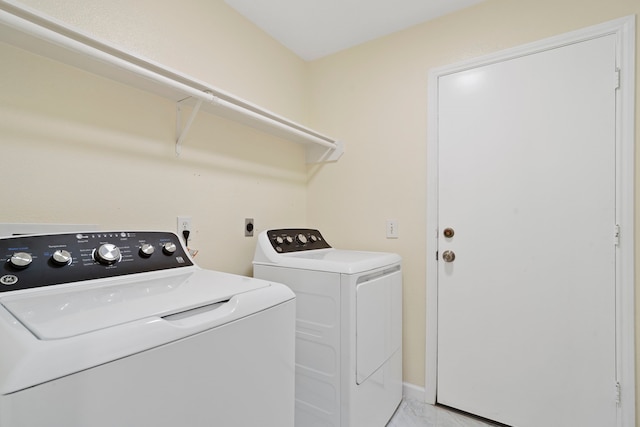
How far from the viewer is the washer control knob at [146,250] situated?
1.12 meters

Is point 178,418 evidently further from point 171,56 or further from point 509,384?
point 509,384

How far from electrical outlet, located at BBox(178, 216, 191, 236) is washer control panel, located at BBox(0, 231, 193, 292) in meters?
0.28

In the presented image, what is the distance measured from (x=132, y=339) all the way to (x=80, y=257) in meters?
0.52

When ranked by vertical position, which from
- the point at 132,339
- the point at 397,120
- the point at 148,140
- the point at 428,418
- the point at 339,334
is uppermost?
the point at 397,120

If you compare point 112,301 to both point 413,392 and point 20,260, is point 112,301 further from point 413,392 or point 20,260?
point 413,392

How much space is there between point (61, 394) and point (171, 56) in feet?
4.87

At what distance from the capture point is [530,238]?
161 centimetres

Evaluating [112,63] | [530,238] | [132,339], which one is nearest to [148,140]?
[112,63]

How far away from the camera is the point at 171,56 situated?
1.50m

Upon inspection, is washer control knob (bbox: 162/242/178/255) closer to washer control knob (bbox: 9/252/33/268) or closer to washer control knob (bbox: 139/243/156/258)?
washer control knob (bbox: 139/243/156/258)

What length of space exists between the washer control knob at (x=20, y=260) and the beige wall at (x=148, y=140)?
294 millimetres

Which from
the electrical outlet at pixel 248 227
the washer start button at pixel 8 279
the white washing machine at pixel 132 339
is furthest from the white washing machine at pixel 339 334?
the washer start button at pixel 8 279

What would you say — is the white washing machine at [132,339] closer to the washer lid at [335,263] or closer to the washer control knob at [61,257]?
the washer control knob at [61,257]

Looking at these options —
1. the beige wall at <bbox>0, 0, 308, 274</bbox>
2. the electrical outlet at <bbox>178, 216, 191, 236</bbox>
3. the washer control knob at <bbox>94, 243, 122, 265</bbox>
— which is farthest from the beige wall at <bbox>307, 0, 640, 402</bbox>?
the washer control knob at <bbox>94, 243, 122, 265</bbox>
